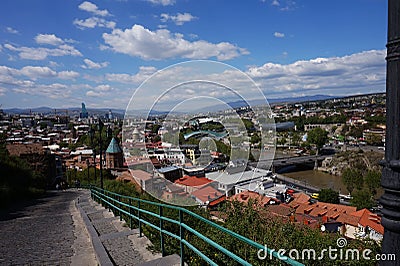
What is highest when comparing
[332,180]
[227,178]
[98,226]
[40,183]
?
[227,178]

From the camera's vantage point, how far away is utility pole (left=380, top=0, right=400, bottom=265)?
46.4 inches

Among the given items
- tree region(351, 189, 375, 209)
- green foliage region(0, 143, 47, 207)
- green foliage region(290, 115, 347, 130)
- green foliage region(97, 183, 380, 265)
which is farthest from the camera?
green foliage region(290, 115, 347, 130)

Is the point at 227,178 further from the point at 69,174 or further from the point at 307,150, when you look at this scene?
the point at 307,150

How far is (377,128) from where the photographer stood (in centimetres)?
8544

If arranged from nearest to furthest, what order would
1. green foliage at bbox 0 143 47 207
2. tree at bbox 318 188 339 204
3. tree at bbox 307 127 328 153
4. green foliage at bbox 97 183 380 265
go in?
green foliage at bbox 97 183 380 265 → green foliage at bbox 0 143 47 207 → tree at bbox 318 188 339 204 → tree at bbox 307 127 328 153

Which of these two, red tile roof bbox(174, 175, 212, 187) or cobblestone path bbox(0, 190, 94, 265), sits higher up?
red tile roof bbox(174, 175, 212, 187)

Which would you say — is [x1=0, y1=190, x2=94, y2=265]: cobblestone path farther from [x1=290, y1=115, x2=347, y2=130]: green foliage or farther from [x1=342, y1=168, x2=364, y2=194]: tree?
[x1=290, y1=115, x2=347, y2=130]: green foliage

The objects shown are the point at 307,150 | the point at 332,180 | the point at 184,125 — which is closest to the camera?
the point at 184,125

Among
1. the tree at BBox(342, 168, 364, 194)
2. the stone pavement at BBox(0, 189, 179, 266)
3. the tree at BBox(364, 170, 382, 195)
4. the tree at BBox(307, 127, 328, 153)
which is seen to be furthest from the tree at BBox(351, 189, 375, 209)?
the tree at BBox(307, 127, 328, 153)

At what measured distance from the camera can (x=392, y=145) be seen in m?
1.22

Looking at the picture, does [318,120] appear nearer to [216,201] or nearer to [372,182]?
[372,182]

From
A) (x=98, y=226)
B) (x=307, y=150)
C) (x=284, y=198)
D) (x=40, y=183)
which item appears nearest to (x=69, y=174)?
(x=40, y=183)

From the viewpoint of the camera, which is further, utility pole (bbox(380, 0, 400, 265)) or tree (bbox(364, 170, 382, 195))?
tree (bbox(364, 170, 382, 195))

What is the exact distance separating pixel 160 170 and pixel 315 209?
17189 millimetres
